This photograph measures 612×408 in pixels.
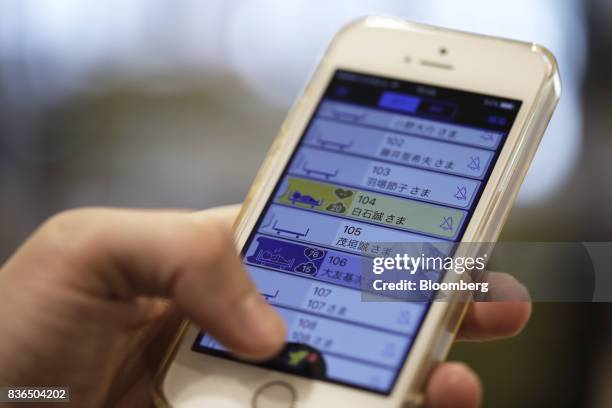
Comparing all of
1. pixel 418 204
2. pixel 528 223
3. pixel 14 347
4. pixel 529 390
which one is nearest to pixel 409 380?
pixel 418 204

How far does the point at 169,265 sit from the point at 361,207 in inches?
7.7

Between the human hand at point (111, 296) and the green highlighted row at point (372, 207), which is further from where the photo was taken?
the green highlighted row at point (372, 207)

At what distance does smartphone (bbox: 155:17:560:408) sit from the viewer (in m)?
0.56

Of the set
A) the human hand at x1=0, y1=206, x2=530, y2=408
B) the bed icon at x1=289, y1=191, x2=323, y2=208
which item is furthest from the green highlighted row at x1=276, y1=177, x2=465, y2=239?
the human hand at x1=0, y1=206, x2=530, y2=408

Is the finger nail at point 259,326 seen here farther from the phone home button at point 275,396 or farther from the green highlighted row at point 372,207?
the green highlighted row at point 372,207

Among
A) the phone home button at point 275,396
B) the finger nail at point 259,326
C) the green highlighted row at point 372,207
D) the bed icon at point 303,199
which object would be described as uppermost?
the green highlighted row at point 372,207

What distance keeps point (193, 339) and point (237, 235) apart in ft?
0.31

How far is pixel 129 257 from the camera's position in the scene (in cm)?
50

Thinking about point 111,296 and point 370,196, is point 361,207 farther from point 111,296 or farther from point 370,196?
point 111,296

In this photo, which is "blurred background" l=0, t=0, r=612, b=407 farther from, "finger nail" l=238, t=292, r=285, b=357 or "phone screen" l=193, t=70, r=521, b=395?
"finger nail" l=238, t=292, r=285, b=357

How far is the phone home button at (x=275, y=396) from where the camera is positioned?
55 centimetres

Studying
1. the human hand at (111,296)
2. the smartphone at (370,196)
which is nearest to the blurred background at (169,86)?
the smartphone at (370,196)

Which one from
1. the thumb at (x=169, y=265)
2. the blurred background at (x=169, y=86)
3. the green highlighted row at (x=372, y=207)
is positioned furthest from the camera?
the blurred background at (x=169, y=86)

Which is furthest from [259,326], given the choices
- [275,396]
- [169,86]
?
[169,86]
